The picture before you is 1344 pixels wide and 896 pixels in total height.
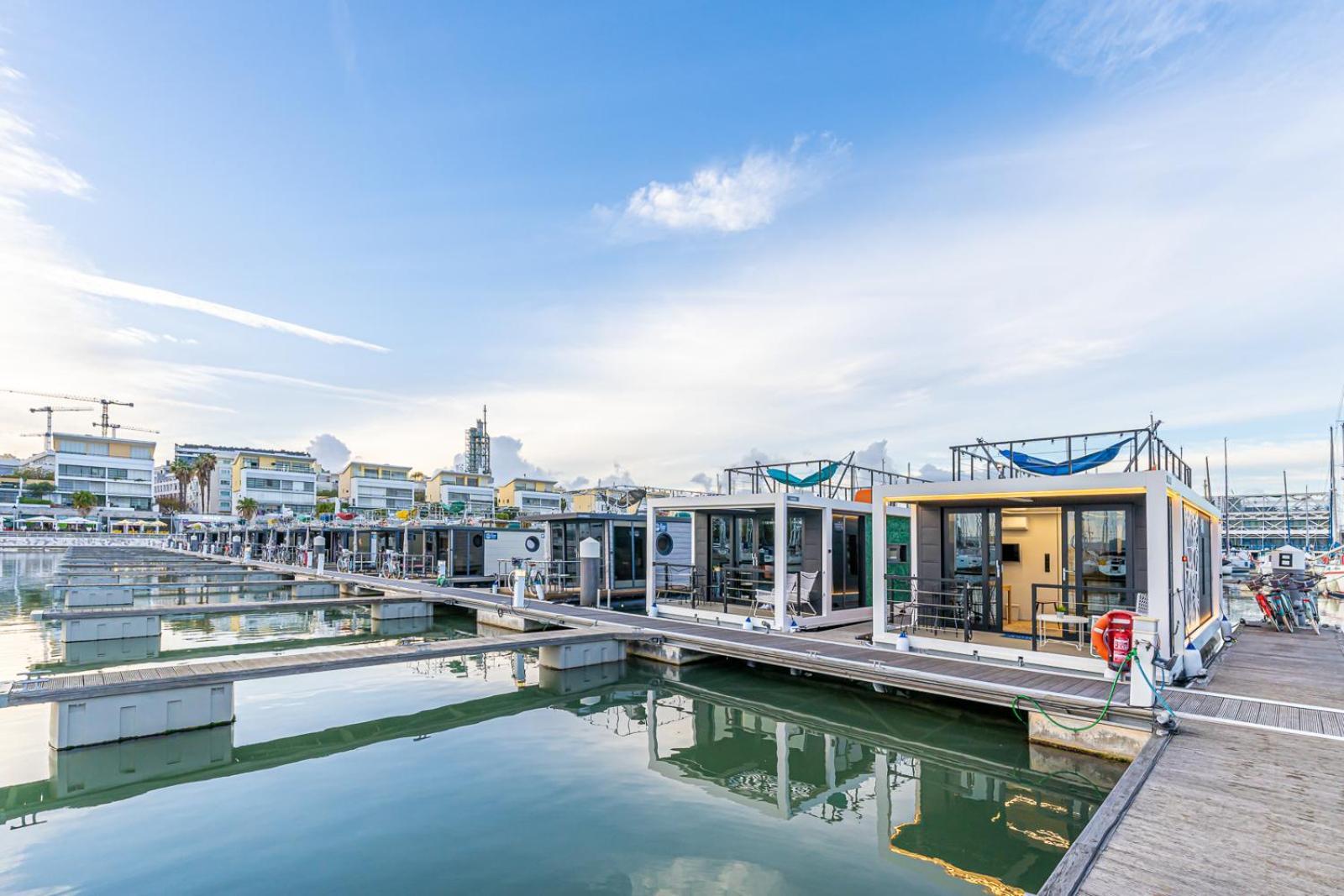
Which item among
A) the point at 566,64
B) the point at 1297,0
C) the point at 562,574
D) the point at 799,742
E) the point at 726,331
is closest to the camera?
the point at 799,742

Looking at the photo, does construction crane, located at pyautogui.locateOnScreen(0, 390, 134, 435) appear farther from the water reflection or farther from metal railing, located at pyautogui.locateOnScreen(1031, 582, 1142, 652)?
metal railing, located at pyautogui.locateOnScreen(1031, 582, 1142, 652)

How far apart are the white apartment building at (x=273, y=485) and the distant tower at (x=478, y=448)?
184ft

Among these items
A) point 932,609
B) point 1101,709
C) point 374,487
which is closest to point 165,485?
point 374,487

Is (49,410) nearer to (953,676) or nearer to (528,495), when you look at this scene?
(528,495)

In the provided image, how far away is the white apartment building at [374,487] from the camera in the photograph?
73.2 m

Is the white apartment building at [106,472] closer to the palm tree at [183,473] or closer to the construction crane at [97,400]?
the palm tree at [183,473]

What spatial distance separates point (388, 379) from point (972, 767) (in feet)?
105

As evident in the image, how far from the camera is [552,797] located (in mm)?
7410

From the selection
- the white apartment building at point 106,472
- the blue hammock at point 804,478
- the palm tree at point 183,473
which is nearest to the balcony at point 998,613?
the blue hammock at point 804,478

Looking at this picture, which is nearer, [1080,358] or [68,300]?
[1080,358]

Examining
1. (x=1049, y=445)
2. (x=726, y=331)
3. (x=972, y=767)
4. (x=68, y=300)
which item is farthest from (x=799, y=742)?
(x=68, y=300)

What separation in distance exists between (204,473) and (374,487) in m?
41.5

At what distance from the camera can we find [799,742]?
377 inches

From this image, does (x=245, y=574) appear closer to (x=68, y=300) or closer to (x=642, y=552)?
(x=68, y=300)
